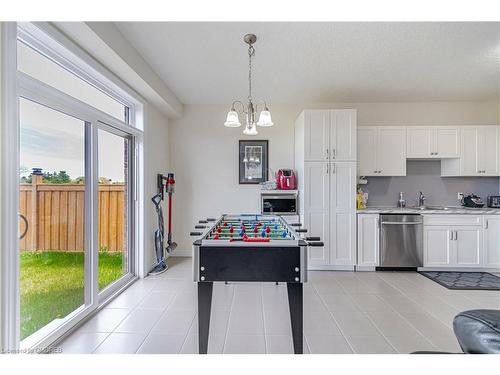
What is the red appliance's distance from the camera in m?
4.25

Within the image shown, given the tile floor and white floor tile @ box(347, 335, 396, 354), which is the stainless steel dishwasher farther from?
white floor tile @ box(347, 335, 396, 354)

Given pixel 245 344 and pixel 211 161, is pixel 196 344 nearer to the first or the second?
pixel 245 344

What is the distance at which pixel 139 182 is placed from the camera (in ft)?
11.9

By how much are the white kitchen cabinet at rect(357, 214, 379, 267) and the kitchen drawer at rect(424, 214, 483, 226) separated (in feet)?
2.48

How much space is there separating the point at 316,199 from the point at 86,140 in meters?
2.94

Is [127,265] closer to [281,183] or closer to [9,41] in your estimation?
[281,183]

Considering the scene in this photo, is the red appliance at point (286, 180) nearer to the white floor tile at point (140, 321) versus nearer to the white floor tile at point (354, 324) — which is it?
the white floor tile at point (354, 324)

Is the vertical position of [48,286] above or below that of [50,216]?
below

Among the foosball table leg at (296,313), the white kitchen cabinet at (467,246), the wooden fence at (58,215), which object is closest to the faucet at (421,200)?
the white kitchen cabinet at (467,246)

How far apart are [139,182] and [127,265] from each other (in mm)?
1109

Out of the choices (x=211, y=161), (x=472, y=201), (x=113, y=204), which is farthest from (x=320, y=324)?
(x=472, y=201)

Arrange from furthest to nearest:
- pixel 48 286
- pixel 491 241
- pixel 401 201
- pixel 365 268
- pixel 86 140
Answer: pixel 401 201
pixel 365 268
pixel 491 241
pixel 86 140
pixel 48 286

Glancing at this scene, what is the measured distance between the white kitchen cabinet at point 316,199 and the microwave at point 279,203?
0.80ft

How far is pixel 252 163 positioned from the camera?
4641 mm
